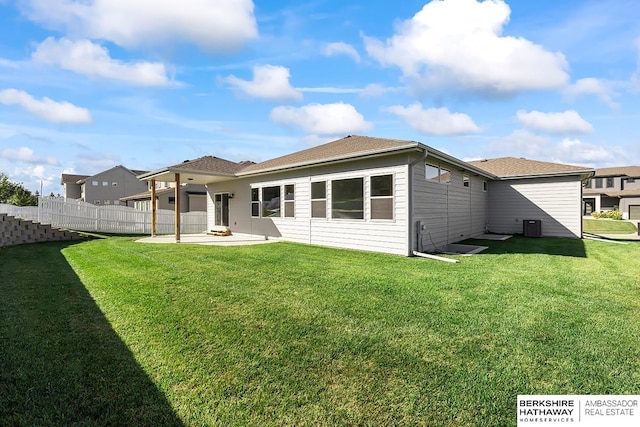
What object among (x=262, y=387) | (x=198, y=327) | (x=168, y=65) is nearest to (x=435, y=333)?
(x=262, y=387)

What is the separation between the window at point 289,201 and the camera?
1183 centimetres

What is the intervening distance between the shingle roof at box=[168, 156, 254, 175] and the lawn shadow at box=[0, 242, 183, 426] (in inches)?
344

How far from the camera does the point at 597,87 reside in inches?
516

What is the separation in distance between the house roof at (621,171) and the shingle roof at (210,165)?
144ft

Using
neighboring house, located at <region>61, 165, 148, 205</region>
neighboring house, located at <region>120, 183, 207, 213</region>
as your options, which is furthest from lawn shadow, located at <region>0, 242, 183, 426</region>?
neighboring house, located at <region>61, 165, 148, 205</region>

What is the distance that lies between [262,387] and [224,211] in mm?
14048

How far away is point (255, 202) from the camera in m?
13.6

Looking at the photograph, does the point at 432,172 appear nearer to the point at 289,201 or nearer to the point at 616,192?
the point at 289,201

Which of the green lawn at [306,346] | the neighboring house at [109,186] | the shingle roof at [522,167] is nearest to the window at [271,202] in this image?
the green lawn at [306,346]

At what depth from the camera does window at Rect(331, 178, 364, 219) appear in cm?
962

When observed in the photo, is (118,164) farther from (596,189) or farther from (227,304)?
(596,189)

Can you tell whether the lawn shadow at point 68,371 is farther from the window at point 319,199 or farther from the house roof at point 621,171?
the house roof at point 621,171
